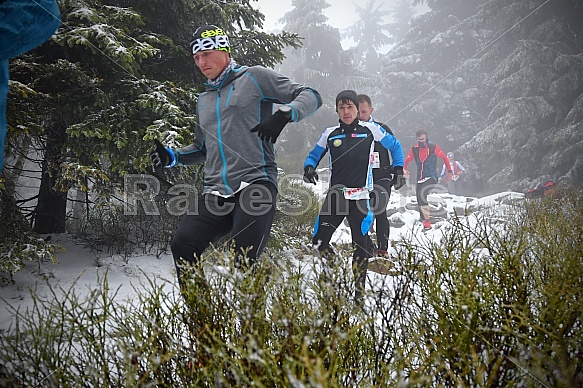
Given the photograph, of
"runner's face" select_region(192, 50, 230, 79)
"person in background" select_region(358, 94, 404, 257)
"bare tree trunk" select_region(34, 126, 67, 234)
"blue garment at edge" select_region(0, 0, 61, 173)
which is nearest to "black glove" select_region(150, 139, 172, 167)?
"runner's face" select_region(192, 50, 230, 79)

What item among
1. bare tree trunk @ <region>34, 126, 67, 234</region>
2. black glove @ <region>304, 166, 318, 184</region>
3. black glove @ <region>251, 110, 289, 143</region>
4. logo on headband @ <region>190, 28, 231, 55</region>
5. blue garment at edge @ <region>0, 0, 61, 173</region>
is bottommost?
bare tree trunk @ <region>34, 126, 67, 234</region>

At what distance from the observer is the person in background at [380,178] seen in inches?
196

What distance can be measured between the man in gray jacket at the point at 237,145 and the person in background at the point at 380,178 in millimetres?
2746

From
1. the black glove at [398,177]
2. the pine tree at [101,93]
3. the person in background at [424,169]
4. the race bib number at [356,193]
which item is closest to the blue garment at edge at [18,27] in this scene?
the pine tree at [101,93]

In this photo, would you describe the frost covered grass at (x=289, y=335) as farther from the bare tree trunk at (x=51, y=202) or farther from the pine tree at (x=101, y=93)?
the bare tree trunk at (x=51, y=202)

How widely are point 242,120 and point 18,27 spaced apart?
1309 mm

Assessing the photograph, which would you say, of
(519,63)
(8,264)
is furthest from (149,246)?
(519,63)

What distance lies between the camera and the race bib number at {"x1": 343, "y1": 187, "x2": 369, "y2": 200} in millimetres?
3657

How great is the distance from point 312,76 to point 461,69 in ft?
32.8

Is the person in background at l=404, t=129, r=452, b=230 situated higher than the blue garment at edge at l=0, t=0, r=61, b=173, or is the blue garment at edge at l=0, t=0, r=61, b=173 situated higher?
the person in background at l=404, t=129, r=452, b=230

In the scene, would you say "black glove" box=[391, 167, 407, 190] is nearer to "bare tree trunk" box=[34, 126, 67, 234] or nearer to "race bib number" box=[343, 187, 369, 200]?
"race bib number" box=[343, 187, 369, 200]

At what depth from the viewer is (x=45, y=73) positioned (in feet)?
11.5

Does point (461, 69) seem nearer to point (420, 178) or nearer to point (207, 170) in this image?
point (420, 178)

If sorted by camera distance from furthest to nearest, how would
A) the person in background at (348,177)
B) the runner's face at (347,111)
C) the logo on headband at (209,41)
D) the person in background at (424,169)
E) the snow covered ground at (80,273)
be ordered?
the person in background at (424,169) < the runner's face at (347,111) < the person in background at (348,177) < the snow covered ground at (80,273) < the logo on headband at (209,41)
